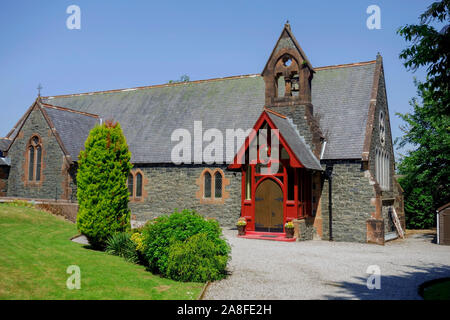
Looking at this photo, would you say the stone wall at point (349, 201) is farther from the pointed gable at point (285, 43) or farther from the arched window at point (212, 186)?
the pointed gable at point (285, 43)

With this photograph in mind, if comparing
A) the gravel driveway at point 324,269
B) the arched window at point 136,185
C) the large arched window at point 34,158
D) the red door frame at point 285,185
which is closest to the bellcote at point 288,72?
the red door frame at point 285,185

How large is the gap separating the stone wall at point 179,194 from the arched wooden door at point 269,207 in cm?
266

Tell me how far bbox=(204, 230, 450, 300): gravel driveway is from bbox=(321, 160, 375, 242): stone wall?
1.41 meters

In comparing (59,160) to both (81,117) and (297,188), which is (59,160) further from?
(297,188)

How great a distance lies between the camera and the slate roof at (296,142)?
19625 mm

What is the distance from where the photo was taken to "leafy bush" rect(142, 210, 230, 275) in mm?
11673

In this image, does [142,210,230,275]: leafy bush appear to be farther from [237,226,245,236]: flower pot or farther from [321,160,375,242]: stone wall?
[321,160,375,242]: stone wall

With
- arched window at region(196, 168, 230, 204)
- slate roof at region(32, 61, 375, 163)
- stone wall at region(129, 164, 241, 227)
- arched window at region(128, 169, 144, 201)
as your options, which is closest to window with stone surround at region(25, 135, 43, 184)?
slate roof at region(32, 61, 375, 163)

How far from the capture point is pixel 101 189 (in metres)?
14.8

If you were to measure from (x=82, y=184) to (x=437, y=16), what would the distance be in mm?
12805

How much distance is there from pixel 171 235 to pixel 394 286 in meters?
6.41
